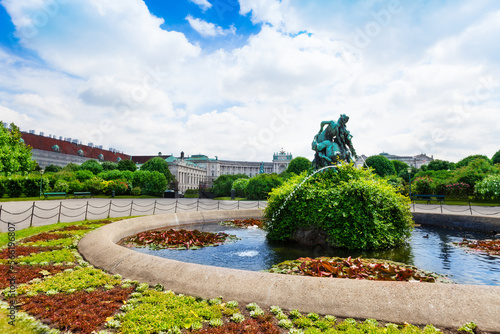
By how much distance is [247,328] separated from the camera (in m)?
3.47

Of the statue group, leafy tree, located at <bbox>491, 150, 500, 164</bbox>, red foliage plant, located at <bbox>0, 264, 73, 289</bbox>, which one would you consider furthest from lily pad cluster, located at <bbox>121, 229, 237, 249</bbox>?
leafy tree, located at <bbox>491, 150, 500, 164</bbox>

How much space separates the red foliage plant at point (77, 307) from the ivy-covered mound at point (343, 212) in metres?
5.66

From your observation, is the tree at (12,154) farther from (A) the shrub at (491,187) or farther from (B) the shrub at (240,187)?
(A) the shrub at (491,187)

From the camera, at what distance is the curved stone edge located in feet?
11.6

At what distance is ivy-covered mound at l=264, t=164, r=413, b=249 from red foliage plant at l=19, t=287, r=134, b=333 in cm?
566

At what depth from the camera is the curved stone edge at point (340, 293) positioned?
3.54 metres

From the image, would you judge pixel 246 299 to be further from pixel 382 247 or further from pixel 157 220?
pixel 157 220

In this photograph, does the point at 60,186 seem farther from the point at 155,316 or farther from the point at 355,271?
the point at 355,271

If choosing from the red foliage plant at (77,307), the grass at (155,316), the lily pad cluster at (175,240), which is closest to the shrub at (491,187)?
the lily pad cluster at (175,240)

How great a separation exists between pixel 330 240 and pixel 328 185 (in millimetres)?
2042

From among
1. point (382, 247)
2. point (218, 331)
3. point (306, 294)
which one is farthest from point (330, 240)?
point (218, 331)

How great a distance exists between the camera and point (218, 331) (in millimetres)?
3400

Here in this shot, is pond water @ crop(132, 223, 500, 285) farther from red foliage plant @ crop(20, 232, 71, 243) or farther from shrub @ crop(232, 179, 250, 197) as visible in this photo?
shrub @ crop(232, 179, 250, 197)

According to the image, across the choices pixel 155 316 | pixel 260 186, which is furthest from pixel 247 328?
pixel 260 186
